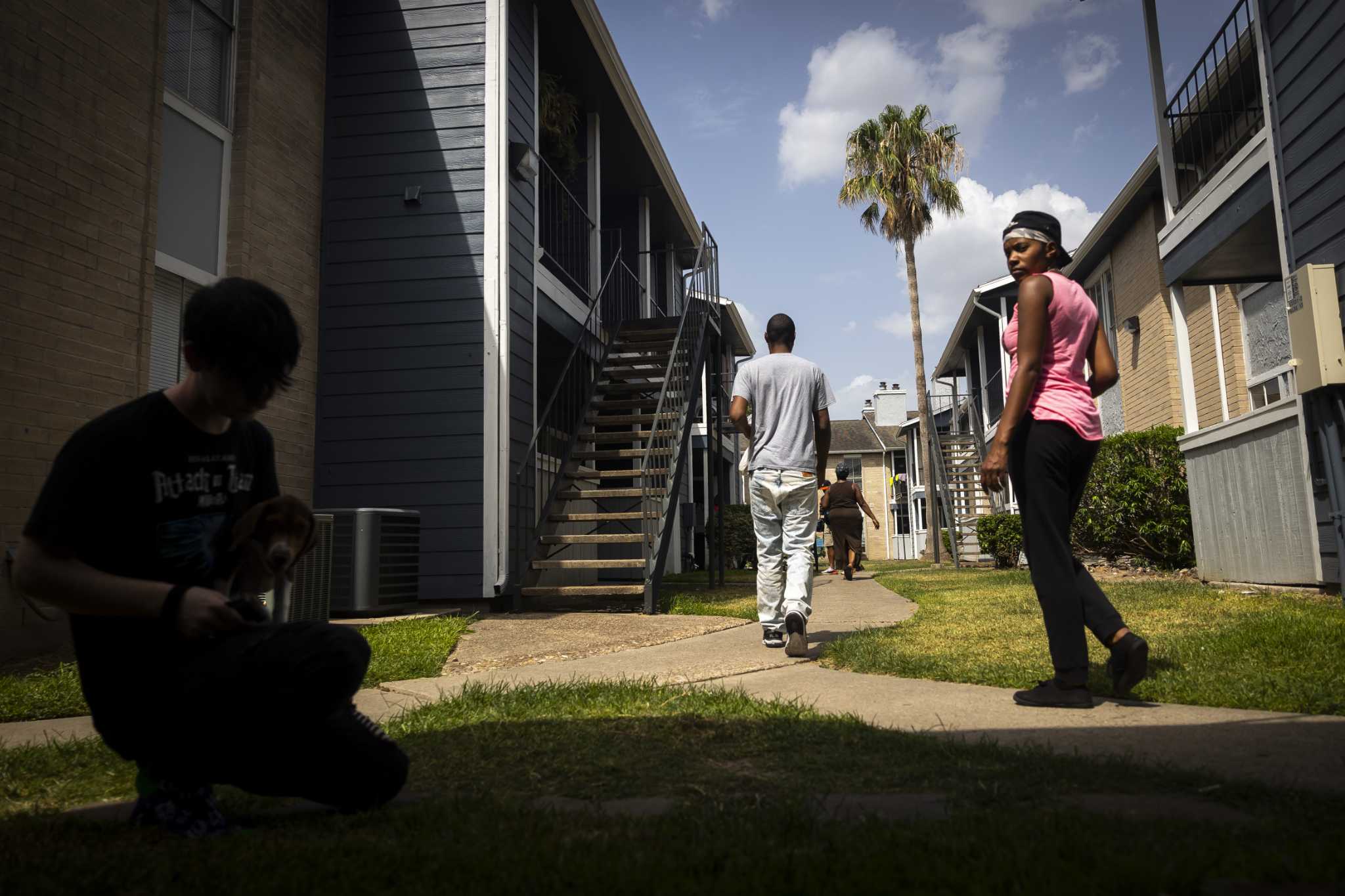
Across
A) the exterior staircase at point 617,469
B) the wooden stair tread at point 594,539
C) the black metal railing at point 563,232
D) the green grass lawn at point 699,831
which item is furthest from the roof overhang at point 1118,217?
the green grass lawn at point 699,831

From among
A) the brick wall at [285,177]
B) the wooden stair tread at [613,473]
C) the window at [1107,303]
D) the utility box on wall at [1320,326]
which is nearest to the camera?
the utility box on wall at [1320,326]

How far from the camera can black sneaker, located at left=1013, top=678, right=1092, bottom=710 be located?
10.8 feet

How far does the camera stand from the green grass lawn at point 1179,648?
11.0ft

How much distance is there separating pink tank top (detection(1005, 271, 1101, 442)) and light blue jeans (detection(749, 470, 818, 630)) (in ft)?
5.90

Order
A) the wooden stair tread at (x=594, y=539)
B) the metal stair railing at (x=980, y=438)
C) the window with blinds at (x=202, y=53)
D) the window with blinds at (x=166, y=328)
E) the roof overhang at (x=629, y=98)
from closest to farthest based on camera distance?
the window with blinds at (x=166, y=328), the window with blinds at (x=202, y=53), the wooden stair tread at (x=594, y=539), the roof overhang at (x=629, y=98), the metal stair railing at (x=980, y=438)

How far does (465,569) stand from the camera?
7.92 meters

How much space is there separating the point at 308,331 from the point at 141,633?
6742 mm

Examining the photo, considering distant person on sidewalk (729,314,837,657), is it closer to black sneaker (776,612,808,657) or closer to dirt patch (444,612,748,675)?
black sneaker (776,612,808,657)

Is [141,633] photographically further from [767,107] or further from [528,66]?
[767,107]

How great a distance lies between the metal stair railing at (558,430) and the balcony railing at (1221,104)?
237 inches

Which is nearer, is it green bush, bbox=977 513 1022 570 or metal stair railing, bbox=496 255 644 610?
metal stair railing, bbox=496 255 644 610

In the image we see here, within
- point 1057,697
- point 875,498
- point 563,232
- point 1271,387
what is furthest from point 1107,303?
point 875,498

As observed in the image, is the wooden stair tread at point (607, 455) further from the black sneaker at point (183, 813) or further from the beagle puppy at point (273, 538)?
the black sneaker at point (183, 813)

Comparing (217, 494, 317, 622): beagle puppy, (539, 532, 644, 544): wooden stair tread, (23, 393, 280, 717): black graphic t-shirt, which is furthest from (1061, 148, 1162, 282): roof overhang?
(23, 393, 280, 717): black graphic t-shirt
